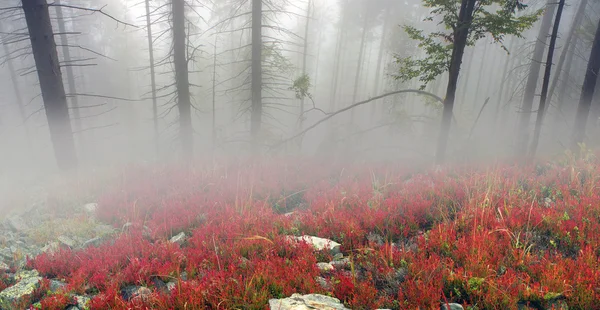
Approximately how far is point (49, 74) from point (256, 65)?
7.97m

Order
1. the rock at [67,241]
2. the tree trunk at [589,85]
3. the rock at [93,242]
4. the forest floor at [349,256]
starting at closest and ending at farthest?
1. the forest floor at [349,256]
2. the rock at [93,242]
3. the rock at [67,241]
4. the tree trunk at [589,85]

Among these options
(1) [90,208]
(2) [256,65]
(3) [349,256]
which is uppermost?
(2) [256,65]

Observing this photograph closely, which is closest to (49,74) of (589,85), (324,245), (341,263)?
(324,245)

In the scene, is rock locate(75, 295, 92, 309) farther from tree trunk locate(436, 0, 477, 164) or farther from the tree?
tree trunk locate(436, 0, 477, 164)

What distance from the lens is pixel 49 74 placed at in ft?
28.8

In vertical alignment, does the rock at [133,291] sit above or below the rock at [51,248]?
above

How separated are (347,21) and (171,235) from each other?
3863 cm

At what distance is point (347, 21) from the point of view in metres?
38.8

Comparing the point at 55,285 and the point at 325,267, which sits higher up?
the point at 325,267

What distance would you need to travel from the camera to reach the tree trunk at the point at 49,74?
826cm

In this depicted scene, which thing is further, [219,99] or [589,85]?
[219,99]

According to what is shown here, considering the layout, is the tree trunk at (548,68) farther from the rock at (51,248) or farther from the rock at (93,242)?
the rock at (51,248)

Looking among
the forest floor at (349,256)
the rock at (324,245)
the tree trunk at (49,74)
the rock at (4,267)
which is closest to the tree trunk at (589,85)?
the forest floor at (349,256)

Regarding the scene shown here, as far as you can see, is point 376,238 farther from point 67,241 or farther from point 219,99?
point 219,99
